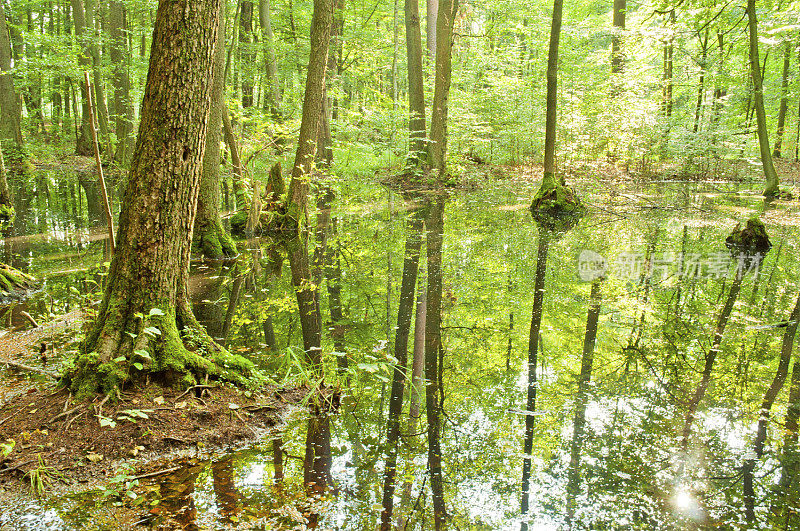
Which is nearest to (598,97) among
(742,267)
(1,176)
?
(742,267)

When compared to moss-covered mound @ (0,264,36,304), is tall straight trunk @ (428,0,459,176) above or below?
above

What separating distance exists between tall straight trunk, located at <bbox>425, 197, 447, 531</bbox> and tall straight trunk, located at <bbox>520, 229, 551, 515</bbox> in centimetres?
44

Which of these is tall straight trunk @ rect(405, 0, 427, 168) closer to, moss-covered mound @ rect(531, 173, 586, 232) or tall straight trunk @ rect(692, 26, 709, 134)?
moss-covered mound @ rect(531, 173, 586, 232)

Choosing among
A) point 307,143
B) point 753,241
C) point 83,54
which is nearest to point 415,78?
point 307,143

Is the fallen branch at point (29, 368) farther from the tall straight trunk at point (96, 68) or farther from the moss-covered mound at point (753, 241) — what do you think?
the tall straight trunk at point (96, 68)

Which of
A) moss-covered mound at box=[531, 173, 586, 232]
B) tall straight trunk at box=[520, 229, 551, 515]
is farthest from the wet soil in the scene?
moss-covered mound at box=[531, 173, 586, 232]

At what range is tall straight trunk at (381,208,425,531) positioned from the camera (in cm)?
271

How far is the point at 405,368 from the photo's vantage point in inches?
167

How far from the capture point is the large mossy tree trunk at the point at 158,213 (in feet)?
10.8

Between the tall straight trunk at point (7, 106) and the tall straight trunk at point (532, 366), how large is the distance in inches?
611

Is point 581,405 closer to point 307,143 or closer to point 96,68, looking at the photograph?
point 307,143

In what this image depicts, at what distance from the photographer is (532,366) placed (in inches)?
173

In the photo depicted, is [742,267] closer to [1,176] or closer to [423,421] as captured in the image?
[423,421]

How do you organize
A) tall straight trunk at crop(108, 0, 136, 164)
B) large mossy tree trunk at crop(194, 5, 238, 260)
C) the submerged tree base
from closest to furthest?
1. the submerged tree base
2. large mossy tree trunk at crop(194, 5, 238, 260)
3. tall straight trunk at crop(108, 0, 136, 164)
